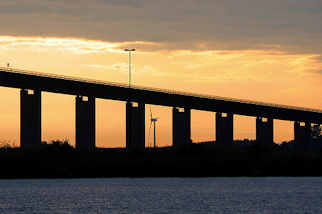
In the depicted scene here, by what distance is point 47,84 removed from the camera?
15162 centimetres

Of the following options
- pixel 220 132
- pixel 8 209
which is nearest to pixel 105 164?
pixel 8 209

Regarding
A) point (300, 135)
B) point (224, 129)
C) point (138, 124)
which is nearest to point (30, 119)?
point (138, 124)

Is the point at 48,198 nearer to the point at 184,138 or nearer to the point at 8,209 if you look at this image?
the point at 8,209

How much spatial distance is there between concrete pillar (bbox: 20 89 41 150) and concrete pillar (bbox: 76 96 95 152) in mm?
8187

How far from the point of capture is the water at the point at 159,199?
72312 millimetres

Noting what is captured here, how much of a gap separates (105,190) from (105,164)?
50.5ft

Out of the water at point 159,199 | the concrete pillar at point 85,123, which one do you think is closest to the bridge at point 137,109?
the concrete pillar at point 85,123

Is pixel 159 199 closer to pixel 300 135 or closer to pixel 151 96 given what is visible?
pixel 151 96

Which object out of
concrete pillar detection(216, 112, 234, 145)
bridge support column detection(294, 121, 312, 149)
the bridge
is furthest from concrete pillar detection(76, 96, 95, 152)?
bridge support column detection(294, 121, 312, 149)

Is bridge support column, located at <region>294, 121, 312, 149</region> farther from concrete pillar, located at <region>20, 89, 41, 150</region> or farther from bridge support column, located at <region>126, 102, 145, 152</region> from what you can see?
concrete pillar, located at <region>20, 89, 41, 150</region>

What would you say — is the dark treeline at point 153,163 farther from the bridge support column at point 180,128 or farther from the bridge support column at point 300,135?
the bridge support column at point 300,135

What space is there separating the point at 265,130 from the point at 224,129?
11.2 m

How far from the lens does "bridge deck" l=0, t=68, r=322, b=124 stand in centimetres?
14925

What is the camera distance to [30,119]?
477ft
